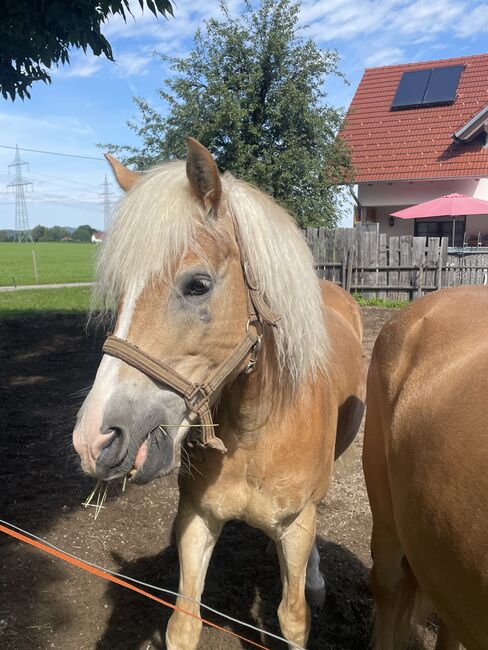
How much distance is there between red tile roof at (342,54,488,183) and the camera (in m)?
16.9

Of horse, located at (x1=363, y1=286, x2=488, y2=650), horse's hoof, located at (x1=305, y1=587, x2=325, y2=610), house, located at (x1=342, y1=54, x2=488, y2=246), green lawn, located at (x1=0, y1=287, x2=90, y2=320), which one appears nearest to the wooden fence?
house, located at (x1=342, y1=54, x2=488, y2=246)

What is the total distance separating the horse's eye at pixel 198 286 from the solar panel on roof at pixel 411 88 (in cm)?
1916

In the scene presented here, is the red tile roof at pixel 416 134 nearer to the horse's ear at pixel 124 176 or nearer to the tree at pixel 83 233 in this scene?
the horse's ear at pixel 124 176

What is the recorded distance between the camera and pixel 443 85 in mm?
18531

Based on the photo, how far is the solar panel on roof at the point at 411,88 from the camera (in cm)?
1867

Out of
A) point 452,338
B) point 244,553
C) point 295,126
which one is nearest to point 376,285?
point 295,126

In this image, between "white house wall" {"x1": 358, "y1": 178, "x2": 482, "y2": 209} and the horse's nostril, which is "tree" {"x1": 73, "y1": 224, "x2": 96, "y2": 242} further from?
the horse's nostril

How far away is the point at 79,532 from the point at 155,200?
Answer: 2512 millimetres

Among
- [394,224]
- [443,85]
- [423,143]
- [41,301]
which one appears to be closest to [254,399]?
A: [41,301]

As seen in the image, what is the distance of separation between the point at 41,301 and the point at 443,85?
14596 mm

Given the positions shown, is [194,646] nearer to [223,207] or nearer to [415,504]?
[415,504]

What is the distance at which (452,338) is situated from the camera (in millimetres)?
2053

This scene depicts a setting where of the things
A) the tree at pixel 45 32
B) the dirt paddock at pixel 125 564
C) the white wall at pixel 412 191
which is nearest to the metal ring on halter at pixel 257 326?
the dirt paddock at pixel 125 564

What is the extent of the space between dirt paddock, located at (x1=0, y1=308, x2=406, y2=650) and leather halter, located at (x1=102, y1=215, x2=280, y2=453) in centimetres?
43
